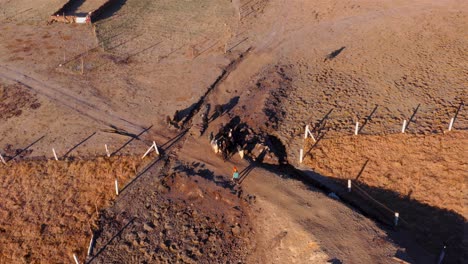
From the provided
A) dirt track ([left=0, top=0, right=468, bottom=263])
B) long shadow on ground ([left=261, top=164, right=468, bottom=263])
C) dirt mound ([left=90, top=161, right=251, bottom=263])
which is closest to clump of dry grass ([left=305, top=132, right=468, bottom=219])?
long shadow on ground ([left=261, top=164, right=468, bottom=263])

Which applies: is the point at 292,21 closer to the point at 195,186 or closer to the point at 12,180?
the point at 195,186

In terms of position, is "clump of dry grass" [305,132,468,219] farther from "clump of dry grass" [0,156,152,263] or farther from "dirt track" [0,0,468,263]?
"clump of dry grass" [0,156,152,263]

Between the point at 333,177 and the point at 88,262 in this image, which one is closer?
the point at 88,262

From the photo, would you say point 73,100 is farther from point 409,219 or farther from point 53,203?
point 409,219

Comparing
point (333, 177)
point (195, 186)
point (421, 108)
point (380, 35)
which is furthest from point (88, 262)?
point (380, 35)

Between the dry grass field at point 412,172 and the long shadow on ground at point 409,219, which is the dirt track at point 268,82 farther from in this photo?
the dry grass field at point 412,172

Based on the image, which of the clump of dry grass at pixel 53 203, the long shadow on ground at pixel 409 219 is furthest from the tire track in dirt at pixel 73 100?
the long shadow on ground at pixel 409 219
